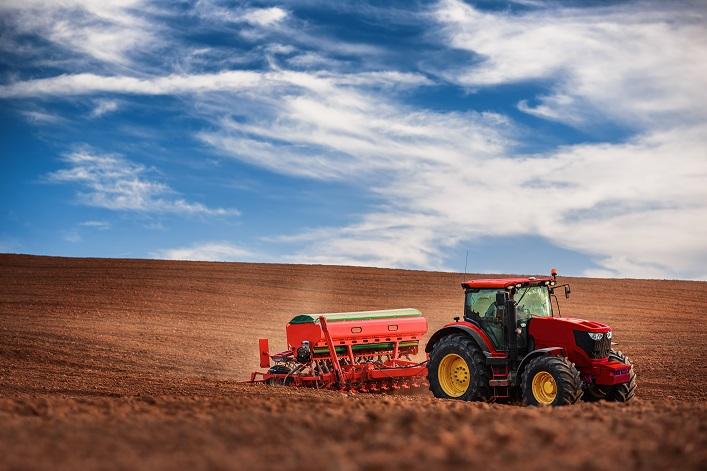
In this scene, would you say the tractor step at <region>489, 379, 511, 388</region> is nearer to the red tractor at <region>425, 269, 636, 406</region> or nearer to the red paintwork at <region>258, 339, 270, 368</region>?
the red tractor at <region>425, 269, 636, 406</region>

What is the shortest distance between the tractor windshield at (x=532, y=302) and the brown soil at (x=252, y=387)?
2.65 m

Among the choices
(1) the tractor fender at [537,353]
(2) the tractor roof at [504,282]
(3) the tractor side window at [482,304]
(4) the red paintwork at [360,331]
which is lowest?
(1) the tractor fender at [537,353]

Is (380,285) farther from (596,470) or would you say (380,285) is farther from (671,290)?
(596,470)

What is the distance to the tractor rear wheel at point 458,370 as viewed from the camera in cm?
1403

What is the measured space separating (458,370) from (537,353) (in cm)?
189

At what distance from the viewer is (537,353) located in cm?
1331

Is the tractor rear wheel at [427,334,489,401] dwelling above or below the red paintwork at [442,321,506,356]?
below

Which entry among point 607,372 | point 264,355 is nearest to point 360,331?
point 264,355

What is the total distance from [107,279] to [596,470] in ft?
123

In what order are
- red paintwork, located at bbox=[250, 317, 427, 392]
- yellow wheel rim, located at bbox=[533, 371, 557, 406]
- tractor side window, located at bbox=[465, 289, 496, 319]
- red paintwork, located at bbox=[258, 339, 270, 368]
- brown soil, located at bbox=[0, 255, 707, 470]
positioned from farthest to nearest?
red paintwork, located at bbox=[258, 339, 270, 368] → red paintwork, located at bbox=[250, 317, 427, 392] → tractor side window, located at bbox=[465, 289, 496, 319] → yellow wheel rim, located at bbox=[533, 371, 557, 406] → brown soil, located at bbox=[0, 255, 707, 470]

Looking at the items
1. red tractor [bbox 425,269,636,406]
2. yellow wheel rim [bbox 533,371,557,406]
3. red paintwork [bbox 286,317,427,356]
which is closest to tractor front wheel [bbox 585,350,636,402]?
red tractor [bbox 425,269,636,406]

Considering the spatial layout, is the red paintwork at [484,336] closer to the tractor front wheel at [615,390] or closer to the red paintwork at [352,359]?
the tractor front wheel at [615,390]

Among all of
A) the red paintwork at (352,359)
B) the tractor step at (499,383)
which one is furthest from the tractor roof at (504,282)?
the red paintwork at (352,359)

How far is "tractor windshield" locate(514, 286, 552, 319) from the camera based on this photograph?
14.2 meters
